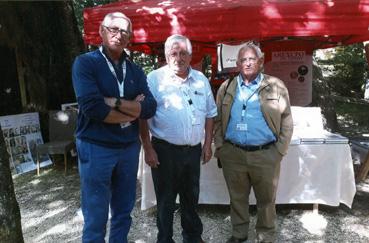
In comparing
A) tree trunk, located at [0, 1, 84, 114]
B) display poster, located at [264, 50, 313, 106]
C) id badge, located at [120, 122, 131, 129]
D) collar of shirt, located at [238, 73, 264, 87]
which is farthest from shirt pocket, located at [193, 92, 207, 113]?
tree trunk, located at [0, 1, 84, 114]

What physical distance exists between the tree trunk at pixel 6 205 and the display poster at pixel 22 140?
3.91 m

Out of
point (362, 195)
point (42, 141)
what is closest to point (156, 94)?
point (362, 195)

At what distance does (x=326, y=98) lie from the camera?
848 centimetres

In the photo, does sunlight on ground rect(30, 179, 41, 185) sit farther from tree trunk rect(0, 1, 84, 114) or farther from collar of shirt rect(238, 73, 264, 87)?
collar of shirt rect(238, 73, 264, 87)

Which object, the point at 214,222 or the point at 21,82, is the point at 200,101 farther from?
the point at 21,82

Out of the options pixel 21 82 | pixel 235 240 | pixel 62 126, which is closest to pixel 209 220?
pixel 235 240

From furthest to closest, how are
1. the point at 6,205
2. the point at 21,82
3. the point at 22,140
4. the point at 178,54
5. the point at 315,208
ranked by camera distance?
the point at 21,82 → the point at 22,140 → the point at 315,208 → the point at 178,54 → the point at 6,205

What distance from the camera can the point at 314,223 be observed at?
12.6ft

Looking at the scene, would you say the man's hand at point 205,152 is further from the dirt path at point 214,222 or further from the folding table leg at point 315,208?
the folding table leg at point 315,208

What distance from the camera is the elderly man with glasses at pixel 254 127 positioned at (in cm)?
292

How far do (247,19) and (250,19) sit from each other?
3 centimetres

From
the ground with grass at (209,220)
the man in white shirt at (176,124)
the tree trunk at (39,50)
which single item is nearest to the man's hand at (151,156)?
the man in white shirt at (176,124)

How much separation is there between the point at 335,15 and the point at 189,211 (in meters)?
2.33

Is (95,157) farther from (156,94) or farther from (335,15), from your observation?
(335,15)
